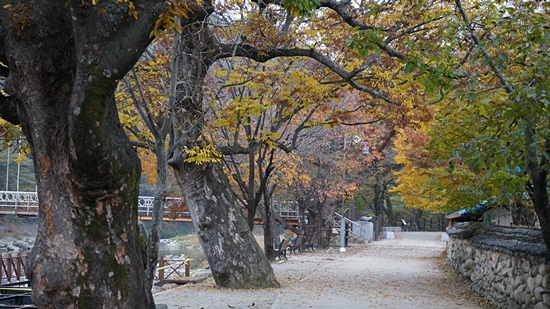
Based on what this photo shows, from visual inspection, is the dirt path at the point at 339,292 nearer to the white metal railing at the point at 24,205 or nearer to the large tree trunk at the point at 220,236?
the large tree trunk at the point at 220,236

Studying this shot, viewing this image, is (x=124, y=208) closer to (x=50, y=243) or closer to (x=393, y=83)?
(x=50, y=243)

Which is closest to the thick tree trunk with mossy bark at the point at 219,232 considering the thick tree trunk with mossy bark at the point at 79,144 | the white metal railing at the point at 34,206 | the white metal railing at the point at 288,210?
the thick tree trunk with mossy bark at the point at 79,144

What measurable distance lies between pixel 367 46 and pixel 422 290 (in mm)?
8482

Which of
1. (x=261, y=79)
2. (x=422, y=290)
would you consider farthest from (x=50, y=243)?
(x=422, y=290)

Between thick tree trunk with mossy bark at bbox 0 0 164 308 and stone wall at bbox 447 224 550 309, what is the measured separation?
19.3ft

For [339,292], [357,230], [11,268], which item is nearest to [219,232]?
[339,292]

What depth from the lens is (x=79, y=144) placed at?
5.78 m

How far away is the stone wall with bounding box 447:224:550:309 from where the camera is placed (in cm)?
914

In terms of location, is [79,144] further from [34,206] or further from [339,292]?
[34,206]

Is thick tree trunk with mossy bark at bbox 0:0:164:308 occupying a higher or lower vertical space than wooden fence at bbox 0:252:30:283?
higher

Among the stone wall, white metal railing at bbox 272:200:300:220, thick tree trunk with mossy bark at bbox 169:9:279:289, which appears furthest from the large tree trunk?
white metal railing at bbox 272:200:300:220

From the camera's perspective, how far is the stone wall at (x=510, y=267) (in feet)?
30.0

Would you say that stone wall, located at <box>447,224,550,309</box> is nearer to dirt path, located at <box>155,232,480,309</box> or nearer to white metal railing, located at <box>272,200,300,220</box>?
dirt path, located at <box>155,232,480,309</box>

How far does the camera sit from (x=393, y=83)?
558 inches
